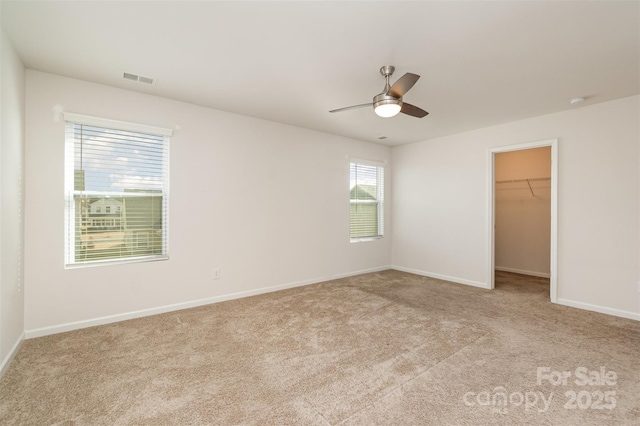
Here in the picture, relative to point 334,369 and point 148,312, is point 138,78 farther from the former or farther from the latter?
point 334,369

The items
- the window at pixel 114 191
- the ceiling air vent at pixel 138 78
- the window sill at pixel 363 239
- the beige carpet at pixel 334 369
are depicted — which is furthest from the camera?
the window sill at pixel 363 239

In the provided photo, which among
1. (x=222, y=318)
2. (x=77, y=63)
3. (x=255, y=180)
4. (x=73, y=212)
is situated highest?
(x=77, y=63)

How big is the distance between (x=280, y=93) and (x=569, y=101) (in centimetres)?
339

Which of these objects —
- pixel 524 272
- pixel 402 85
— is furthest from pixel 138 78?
pixel 524 272

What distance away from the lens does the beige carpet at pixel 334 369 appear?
174 cm

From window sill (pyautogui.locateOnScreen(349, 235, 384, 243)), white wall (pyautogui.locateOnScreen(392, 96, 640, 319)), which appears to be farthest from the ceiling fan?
window sill (pyautogui.locateOnScreen(349, 235, 384, 243))

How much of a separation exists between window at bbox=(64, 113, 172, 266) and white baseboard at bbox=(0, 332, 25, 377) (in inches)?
28.3

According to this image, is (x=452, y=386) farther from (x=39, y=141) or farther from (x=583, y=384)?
(x=39, y=141)

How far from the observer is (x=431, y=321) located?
315 cm

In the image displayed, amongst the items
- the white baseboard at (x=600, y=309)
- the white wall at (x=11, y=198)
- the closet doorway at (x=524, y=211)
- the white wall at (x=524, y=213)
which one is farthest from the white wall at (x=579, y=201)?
the white wall at (x=11, y=198)

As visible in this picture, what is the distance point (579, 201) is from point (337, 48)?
3.59 metres

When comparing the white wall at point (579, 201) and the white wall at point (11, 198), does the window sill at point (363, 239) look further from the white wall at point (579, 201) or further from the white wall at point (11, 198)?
the white wall at point (11, 198)

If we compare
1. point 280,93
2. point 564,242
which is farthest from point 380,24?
point 564,242

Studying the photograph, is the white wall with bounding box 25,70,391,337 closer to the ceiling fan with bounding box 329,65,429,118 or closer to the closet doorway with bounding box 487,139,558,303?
the ceiling fan with bounding box 329,65,429,118
